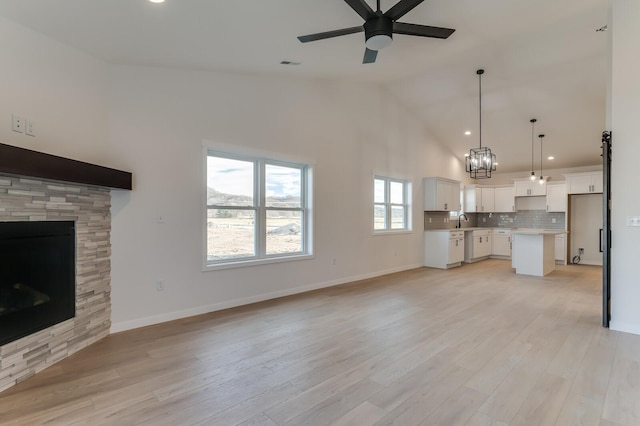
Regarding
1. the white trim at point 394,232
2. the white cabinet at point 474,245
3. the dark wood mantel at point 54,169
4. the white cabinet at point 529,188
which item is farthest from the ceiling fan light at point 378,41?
the white cabinet at point 529,188

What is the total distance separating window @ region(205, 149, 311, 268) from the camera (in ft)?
13.9

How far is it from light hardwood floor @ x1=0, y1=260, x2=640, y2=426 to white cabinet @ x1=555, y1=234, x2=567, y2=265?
4.80m

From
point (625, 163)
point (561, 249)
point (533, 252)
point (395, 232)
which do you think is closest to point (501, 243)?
point (561, 249)

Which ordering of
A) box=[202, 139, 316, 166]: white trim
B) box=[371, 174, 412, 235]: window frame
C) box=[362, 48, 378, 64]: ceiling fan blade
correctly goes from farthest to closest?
box=[371, 174, 412, 235]: window frame < box=[202, 139, 316, 166]: white trim < box=[362, 48, 378, 64]: ceiling fan blade

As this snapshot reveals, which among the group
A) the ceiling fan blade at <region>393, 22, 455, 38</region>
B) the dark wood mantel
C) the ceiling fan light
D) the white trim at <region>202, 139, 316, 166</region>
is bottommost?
the dark wood mantel

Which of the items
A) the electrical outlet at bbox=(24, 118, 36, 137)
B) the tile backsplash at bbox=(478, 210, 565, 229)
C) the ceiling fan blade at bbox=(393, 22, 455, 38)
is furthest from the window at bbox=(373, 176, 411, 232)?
the electrical outlet at bbox=(24, 118, 36, 137)

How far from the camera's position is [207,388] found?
2.28 meters

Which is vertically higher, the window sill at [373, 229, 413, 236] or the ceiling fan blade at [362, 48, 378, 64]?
the ceiling fan blade at [362, 48, 378, 64]

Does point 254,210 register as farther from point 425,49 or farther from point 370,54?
point 425,49

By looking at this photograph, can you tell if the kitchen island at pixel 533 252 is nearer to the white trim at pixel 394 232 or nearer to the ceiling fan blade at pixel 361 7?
the white trim at pixel 394 232

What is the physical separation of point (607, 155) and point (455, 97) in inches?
141

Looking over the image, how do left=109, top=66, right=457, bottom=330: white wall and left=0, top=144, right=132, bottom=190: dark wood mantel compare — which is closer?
left=0, top=144, right=132, bottom=190: dark wood mantel

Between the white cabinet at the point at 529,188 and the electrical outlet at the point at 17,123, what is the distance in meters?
10.2

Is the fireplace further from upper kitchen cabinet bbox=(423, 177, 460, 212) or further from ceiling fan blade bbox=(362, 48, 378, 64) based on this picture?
upper kitchen cabinet bbox=(423, 177, 460, 212)
